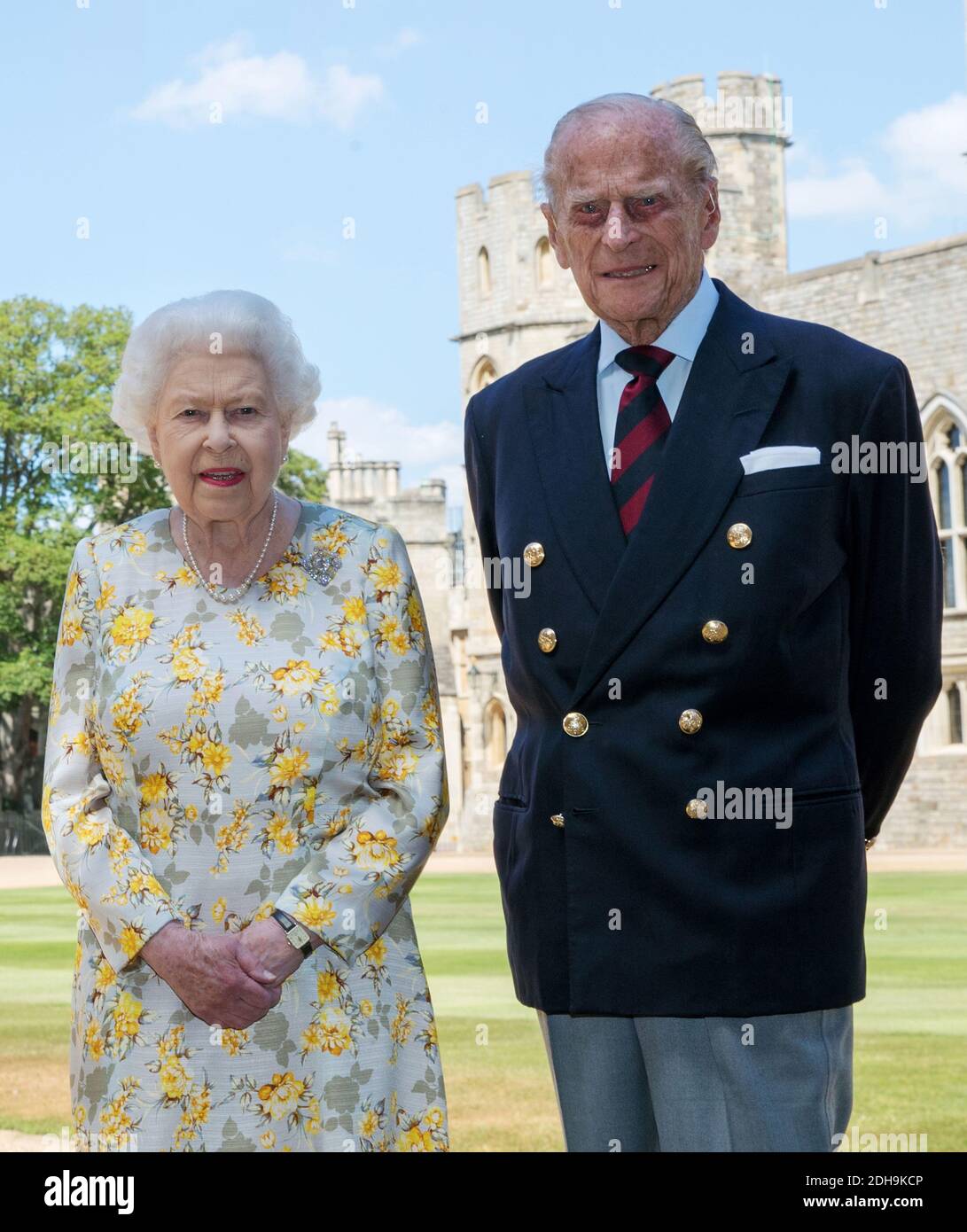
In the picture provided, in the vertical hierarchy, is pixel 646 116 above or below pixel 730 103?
below

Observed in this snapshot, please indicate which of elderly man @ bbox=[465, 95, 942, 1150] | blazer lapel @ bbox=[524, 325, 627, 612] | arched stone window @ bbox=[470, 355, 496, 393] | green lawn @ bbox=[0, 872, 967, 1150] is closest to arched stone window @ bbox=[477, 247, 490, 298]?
arched stone window @ bbox=[470, 355, 496, 393]

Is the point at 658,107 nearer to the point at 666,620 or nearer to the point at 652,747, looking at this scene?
the point at 666,620

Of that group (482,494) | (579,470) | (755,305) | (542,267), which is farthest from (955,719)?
(579,470)

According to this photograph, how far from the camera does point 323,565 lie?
358 cm

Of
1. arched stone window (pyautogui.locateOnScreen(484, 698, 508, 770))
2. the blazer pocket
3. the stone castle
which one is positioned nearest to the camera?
the blazer pocket

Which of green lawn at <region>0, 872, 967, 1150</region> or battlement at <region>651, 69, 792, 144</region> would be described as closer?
green lawn at <region>0, 872, 967, 1150</region>

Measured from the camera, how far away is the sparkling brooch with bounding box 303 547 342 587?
140 inches

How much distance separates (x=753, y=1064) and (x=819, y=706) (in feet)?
2.10

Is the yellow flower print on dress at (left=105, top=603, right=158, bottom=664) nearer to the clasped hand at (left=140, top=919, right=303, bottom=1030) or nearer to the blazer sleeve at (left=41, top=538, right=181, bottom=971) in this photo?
the blazer sleeve at (left=41, top=538, right=181, bottom=971)

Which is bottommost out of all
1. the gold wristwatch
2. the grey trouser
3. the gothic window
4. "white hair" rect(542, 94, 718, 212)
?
the gothic window

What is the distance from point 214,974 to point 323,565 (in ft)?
2.81

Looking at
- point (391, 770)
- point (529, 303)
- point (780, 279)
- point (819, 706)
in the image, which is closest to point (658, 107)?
point (819, 706)

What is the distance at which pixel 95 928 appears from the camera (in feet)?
11.1

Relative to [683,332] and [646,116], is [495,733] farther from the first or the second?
[646,116]
